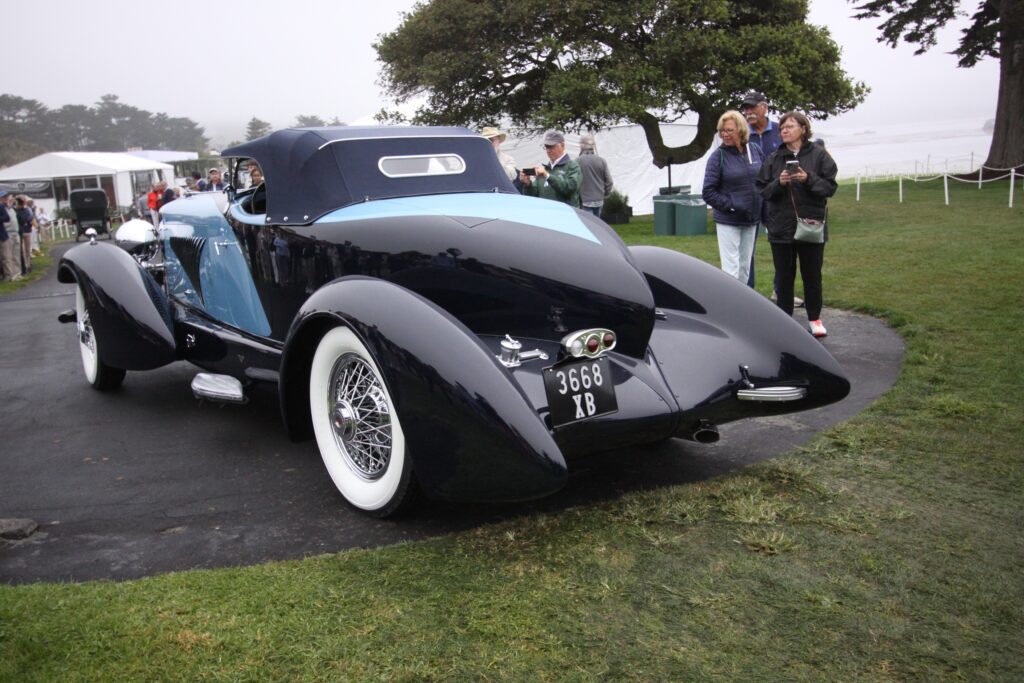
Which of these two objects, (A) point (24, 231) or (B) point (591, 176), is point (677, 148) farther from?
(A) point (24, 231)

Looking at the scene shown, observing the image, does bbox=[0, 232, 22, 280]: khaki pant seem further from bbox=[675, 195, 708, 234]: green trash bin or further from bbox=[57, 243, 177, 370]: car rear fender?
bbox=[675, 195, 708, 234]: green trash bin

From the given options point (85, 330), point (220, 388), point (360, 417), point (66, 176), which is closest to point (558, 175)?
point (85, 330)

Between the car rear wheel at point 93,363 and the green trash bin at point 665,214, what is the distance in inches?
453

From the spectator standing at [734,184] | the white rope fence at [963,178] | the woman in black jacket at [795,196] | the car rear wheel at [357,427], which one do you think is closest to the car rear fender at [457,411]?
the car rear wheel at [357,427]

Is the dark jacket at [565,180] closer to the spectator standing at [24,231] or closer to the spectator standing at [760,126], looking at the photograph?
the spectator standing at [760,126]

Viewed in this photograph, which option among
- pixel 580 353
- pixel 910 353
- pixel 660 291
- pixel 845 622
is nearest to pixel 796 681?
pixel 845 622

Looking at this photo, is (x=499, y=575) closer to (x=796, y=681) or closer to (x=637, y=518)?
(x=637, y=518)

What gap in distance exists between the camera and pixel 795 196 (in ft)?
20.6

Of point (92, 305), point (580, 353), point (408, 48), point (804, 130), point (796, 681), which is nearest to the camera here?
point (796, 681)

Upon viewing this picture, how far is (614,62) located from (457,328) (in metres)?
17.9

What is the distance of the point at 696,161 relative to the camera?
22844mm

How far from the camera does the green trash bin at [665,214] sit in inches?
620

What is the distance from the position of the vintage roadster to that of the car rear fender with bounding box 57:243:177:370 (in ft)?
1.40

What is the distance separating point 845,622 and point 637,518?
992 millimetres
